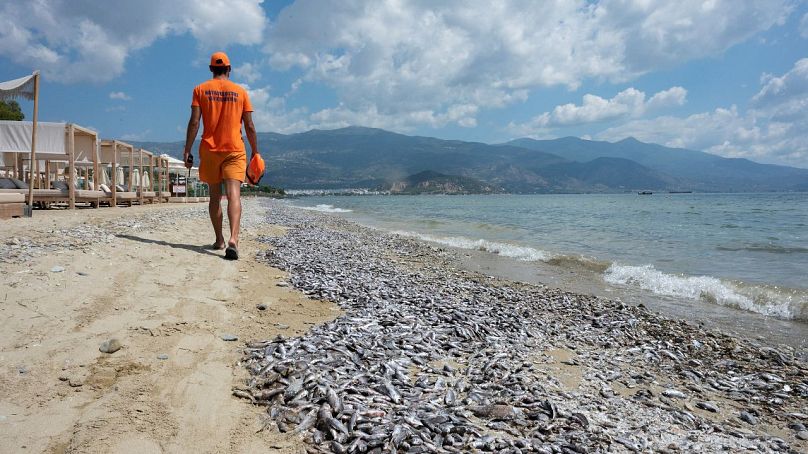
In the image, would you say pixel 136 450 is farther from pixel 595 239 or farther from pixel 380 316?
pixel 595 239

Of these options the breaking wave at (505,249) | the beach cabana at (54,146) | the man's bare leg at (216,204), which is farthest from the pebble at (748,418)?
the beach cabana at (54,146)

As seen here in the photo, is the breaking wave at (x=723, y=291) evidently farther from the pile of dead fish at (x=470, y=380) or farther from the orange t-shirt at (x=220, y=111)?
the orange t-shirt at (x=220, y=111)

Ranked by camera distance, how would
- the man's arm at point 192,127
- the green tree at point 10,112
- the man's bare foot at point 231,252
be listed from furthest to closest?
the green tree at point 10,112 < the man's bare foot at point 231,252 < the man's arm at point 192,127

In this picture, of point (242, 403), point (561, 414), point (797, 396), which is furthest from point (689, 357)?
point (242, 403)

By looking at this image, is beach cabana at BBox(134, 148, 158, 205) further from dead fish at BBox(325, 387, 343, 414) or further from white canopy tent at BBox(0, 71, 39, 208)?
dead fish at BBox(325, 387, 343, 414)

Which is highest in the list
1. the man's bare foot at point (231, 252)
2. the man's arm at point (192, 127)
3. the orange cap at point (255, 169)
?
the man's arm at point (192, 127)

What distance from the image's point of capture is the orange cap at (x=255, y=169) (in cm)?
744

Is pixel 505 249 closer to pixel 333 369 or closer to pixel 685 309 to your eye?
pixel 685 309

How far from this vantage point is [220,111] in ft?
22.8

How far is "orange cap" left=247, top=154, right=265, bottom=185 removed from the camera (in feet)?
24.4

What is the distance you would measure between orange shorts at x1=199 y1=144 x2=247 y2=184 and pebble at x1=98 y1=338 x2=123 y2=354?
378 centimetres

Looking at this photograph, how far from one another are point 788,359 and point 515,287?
15.3 feet

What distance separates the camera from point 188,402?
3166 millimetres

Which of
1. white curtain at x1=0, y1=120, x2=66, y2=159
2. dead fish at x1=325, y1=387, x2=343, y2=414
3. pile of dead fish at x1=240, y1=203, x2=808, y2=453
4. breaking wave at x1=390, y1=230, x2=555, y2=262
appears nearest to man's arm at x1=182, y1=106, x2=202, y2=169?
pile of dead fish at x1=240, y1=203, x2=808, y2=453
